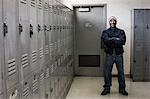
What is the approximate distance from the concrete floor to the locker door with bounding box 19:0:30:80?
127 inches

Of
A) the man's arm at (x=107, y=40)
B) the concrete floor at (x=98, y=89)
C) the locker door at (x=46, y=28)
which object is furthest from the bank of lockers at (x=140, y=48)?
the locker door at (x=46, y=28)

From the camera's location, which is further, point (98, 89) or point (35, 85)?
point (98, 89)

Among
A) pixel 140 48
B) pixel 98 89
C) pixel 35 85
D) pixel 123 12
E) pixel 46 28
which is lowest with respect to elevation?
pixel 98 89

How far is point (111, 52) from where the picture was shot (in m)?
5.39

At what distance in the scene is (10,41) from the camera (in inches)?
66.3

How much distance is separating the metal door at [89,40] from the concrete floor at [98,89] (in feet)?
1.73

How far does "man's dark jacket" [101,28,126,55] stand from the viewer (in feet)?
17.6

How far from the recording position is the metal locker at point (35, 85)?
2.36m

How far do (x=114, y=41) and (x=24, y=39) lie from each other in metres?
3.53

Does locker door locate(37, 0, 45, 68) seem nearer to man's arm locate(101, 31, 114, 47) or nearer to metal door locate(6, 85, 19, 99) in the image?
metal door locate(6, 85, 19, 99)

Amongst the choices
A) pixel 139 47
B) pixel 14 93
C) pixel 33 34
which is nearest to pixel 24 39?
pixel 33 34

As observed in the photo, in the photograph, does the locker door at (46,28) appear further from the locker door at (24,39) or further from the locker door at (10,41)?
the locker door at (10,41)

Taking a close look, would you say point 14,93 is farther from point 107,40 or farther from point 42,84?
point 107,40

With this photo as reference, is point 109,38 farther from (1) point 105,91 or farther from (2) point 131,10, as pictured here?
(2) point 131,10
